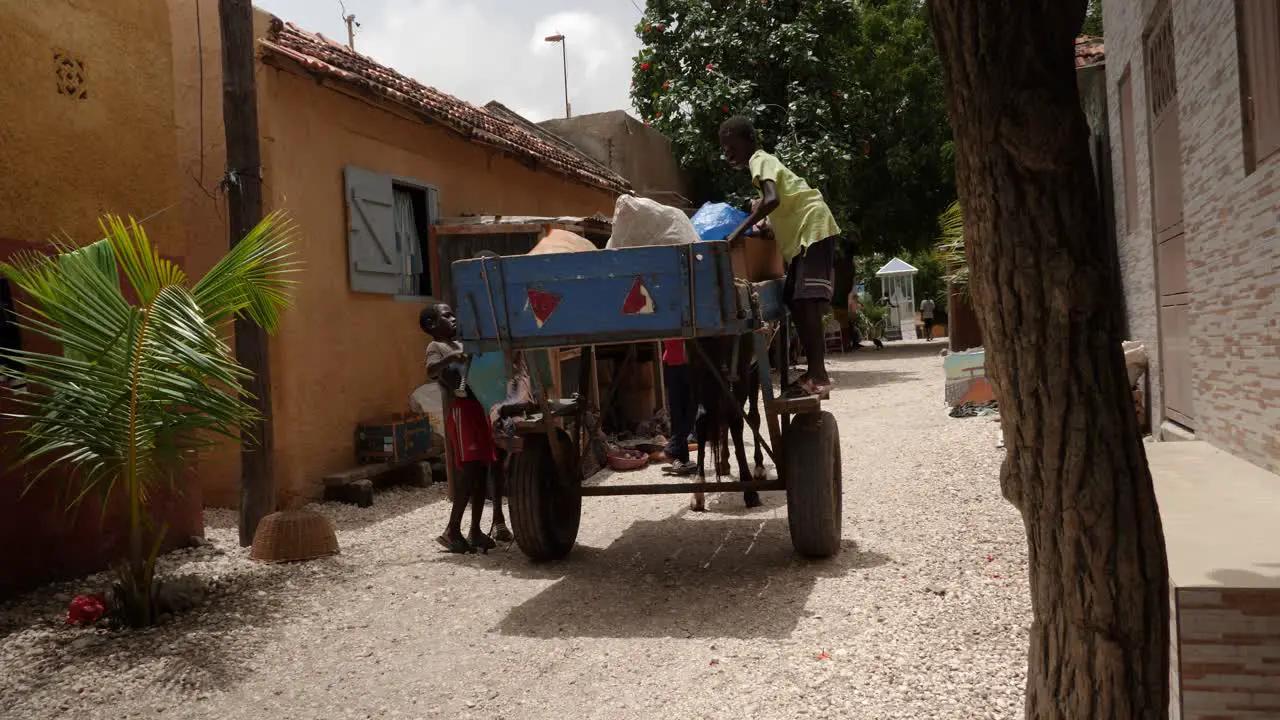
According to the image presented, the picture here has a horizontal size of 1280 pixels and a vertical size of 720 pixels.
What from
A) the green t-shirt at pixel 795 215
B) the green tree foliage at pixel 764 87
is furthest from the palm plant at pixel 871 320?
the green t-shirt at pixel 795 215

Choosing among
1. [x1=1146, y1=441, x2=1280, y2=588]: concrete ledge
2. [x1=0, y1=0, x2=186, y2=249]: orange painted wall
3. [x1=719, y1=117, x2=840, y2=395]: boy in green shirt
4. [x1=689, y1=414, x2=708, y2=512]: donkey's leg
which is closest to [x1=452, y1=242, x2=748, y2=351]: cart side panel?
[x1=719, y1=117, x2=840, y2=395]: boy in green shirt

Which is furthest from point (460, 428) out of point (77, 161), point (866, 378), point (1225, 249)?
point (866, 378)

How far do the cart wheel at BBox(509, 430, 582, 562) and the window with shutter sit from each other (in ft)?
12.5

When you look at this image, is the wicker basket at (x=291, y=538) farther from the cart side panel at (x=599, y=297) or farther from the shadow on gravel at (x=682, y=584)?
the cart side panel at (x=599, y=297)

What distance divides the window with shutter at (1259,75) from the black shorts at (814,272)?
2.06 m

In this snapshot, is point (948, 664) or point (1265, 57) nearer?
point (948, 664)

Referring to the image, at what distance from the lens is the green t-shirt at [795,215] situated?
553 centimetres

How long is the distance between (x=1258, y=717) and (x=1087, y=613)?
32.5 inches

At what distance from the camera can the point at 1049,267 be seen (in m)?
2.11

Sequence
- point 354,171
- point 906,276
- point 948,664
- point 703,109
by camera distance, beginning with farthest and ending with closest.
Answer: point 906,276 < point 703,109 < point 354,171 < point 948,664

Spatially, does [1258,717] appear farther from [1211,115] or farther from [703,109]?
[703,109]

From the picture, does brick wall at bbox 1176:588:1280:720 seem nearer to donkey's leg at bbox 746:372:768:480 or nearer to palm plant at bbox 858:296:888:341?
donkey's leg at bbox 746:372:768:480

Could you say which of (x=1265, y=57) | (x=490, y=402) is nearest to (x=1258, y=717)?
(x=1265, y=57)

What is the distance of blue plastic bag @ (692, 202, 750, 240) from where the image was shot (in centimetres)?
574
